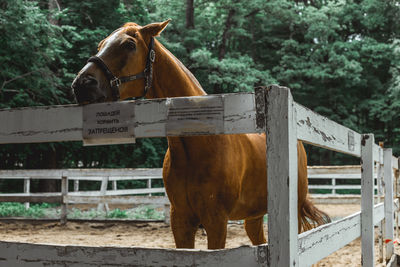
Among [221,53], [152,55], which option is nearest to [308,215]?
[152,55]

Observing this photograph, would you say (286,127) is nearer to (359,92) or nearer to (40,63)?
(40,63)

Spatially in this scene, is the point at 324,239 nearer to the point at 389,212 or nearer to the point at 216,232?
the point at 216,232

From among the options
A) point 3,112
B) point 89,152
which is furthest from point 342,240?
point 89,152

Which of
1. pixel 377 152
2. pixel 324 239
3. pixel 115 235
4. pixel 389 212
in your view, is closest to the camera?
pixel 324 239

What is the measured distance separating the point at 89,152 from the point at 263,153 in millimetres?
14468

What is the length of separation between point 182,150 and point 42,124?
1.04 meters

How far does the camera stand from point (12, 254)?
183 centimetres

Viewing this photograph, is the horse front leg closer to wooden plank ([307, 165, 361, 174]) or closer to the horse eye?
the horse eye

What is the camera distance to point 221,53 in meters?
19.0

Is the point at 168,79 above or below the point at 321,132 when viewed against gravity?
above

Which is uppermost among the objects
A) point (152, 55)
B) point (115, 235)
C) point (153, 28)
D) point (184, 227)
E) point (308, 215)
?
point (153, 28)

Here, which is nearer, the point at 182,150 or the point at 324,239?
the point at 324,239

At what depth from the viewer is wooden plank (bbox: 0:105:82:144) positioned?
Result: 1831mm

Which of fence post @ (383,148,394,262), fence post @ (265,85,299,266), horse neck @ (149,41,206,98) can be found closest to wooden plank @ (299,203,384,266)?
fence post @ (265,85,299,266)
